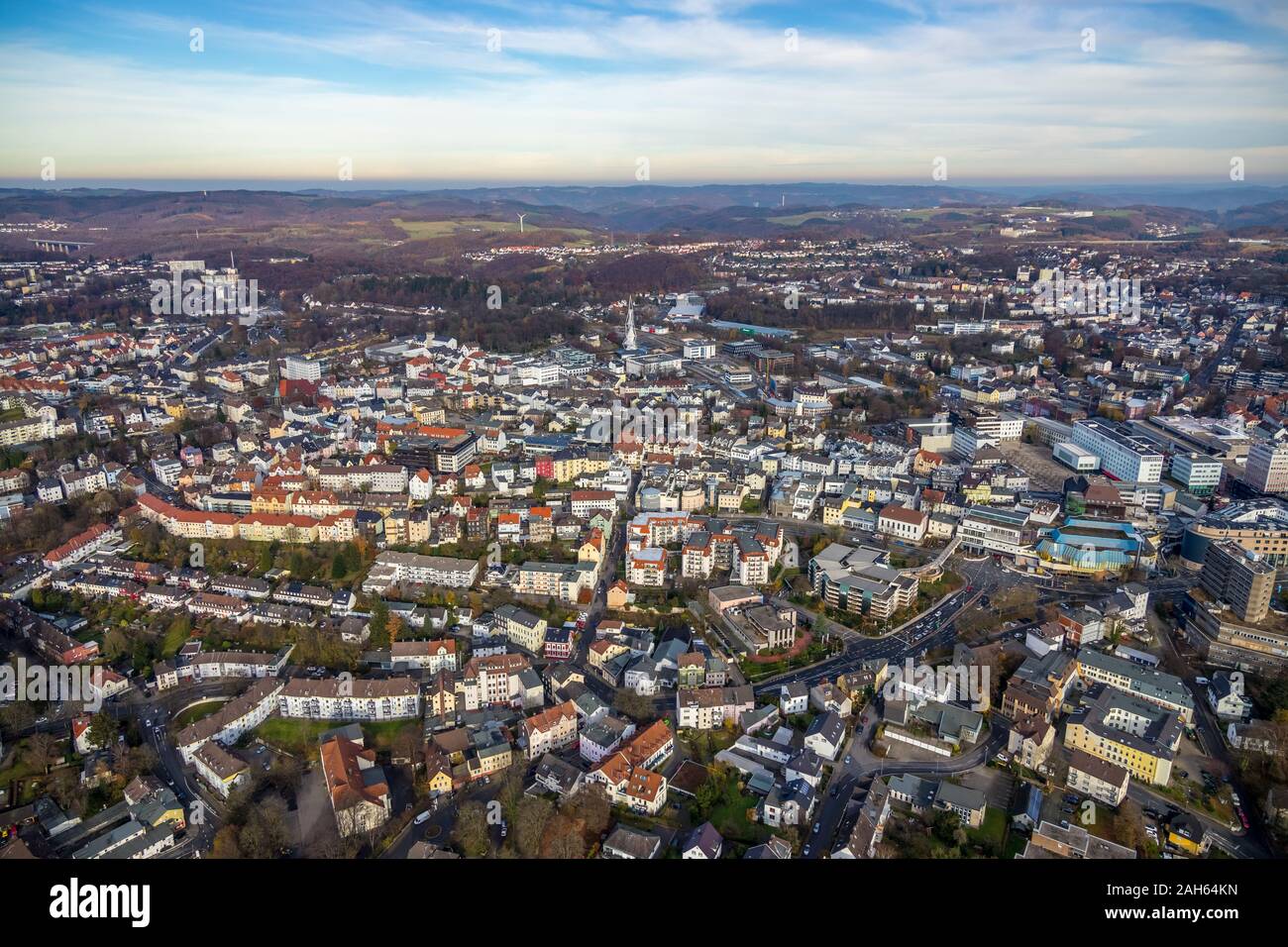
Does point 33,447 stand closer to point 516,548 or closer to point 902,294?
point 516,548

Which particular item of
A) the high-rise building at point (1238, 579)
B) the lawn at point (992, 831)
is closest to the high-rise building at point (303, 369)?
the lawn at point (992, 831)

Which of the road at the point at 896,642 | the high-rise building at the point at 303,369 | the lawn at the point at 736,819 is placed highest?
the high-rise building at the point at 303,369

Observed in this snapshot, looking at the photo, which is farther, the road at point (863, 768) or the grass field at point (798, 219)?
the grass field at point (798, 219)

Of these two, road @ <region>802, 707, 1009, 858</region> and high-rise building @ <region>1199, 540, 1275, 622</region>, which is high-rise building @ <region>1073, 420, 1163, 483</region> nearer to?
Result: high-rise building @ <region>1199, 540, 1275, 622</region>

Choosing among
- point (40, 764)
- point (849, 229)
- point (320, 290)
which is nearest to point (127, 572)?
point (40, 764)

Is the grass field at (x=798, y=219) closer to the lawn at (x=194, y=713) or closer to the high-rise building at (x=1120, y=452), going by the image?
the high-rise building at (x=1120, y=452)
